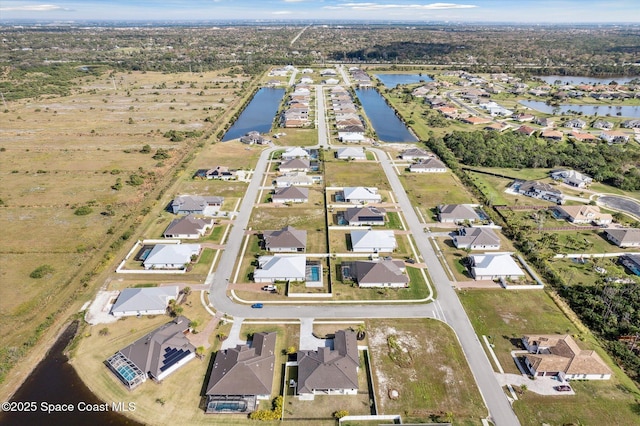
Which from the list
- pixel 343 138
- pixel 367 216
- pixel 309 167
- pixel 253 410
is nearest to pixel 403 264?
pixel 367 216

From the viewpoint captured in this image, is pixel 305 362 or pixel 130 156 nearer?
pixel 305 362

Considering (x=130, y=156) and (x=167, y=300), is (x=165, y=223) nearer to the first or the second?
(x=167, y=300)

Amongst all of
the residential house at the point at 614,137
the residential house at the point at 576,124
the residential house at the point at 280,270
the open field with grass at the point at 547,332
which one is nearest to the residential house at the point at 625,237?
the open field with grass at the point at 547,332

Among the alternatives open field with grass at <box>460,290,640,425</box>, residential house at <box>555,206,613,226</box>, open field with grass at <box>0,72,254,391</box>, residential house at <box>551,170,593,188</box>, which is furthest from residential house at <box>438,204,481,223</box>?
open field with grass at <box>0,72,254,391</box>

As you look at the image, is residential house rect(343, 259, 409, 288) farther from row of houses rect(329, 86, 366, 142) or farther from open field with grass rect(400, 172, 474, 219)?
row of houses rect(329, 86, 366, 142)

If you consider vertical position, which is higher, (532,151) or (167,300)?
(532,151)

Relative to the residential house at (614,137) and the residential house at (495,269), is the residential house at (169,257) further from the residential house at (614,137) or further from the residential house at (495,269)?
the residential house at (614,137)
